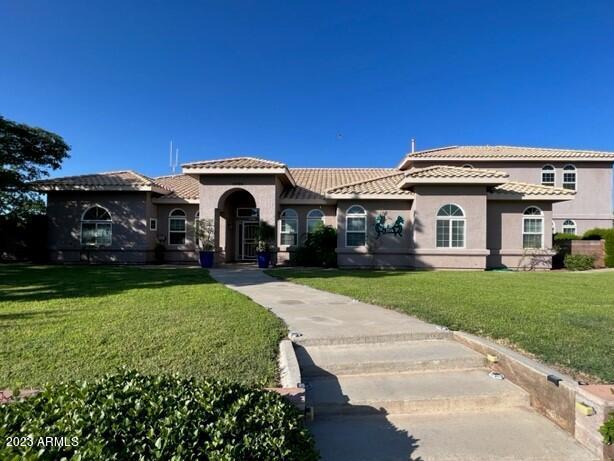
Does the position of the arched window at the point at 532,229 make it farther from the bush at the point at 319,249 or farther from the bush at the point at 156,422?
the bush at the point at 156,422

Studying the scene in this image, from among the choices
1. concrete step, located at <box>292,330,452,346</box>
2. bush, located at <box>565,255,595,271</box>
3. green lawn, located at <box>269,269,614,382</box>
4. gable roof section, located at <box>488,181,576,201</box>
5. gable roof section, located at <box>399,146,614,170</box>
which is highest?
gable roof section, located at <box>399,146,614,170</box>

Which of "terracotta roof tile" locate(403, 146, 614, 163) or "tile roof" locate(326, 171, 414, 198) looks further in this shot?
"terracotta roof tile" locate(403, 146, 614, 163)

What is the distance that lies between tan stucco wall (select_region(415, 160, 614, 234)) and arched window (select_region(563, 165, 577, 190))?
0.20 metres

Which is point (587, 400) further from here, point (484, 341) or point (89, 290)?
point (89, 290)

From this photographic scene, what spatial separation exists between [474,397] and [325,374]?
1.81 meters

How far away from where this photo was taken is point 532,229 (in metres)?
18.0

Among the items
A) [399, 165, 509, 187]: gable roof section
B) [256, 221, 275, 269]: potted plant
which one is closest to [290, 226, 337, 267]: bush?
[256, 221, 275, 269]: potted plant

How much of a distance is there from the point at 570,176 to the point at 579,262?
407 inches

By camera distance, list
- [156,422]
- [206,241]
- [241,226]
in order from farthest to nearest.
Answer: [241,226] < [206,241] < [156,422]

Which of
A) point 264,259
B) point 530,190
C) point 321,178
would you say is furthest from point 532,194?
point 264,259

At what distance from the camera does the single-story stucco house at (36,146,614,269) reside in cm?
1719

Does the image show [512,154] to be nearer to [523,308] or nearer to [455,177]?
[455,177]

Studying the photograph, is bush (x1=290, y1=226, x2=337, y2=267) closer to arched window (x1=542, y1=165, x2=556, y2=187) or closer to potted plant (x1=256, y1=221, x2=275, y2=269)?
potted plant (x1=256, y1=221, x2=275, y2=269)

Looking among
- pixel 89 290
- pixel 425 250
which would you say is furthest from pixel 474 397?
pixel 425 250
